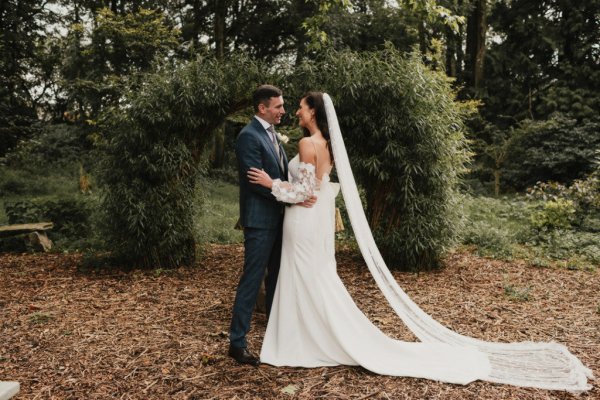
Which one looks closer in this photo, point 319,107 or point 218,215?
point 319,107

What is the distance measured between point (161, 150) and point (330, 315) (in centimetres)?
388

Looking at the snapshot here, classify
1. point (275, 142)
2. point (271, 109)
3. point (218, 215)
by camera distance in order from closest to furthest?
point (271, 109)
point (275, 142)
point (218, 215)

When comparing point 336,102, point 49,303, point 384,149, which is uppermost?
point 336,102

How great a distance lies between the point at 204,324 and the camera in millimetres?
4789

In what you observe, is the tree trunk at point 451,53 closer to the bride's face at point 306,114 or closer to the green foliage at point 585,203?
the green foliage at point 585,203

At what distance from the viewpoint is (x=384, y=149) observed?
22.1 feet

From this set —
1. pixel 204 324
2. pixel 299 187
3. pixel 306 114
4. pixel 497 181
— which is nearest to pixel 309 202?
pixel 299 187

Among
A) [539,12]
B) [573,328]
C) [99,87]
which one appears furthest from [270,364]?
[539,12]

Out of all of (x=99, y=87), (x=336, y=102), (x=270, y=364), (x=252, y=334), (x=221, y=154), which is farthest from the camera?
(x=221, y=154)

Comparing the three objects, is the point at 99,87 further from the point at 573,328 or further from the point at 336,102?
the point at 573,328

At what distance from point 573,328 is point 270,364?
9.91 ft

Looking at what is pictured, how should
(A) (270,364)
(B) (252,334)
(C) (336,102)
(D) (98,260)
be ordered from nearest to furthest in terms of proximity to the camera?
(A) (270,364) < (B) (252,334) < (C) (336,102) < (D) (98,260)

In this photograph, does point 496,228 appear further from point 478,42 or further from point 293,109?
point 478,42

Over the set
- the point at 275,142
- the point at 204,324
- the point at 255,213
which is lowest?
the point at 204,324
